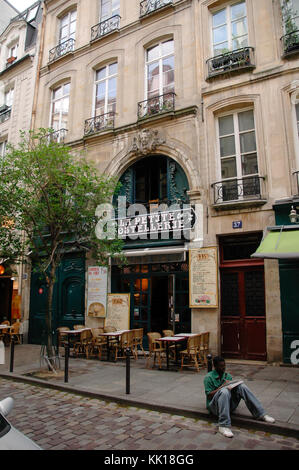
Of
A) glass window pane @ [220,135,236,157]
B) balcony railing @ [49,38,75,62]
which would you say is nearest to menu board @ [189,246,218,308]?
glass window pane @ [220,135,236,157]

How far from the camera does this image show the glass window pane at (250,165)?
393 inches

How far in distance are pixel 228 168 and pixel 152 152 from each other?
2.86 meters

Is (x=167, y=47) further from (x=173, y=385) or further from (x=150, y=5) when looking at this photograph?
(x=173, y=385)

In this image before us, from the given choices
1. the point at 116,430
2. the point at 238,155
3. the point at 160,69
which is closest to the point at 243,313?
the point at 238,155

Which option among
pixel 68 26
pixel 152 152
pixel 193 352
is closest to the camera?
pixel 193 352

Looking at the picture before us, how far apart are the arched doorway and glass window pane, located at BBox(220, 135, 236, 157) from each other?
1.47m

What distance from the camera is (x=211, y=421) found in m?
5.05

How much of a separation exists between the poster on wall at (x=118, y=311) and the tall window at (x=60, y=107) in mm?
8151

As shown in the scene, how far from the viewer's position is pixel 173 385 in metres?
6.95

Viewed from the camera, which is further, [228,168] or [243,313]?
[228,168]

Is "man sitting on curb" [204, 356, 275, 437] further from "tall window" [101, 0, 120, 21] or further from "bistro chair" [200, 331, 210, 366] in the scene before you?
"tall window" [101, 0, 120, 21]

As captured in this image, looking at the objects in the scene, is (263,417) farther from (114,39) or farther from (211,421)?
(114,39)

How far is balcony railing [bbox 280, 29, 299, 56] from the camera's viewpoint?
31.3 feet

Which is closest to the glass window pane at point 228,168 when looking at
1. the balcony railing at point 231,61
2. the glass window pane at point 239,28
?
the balcony railing at point 231,61
